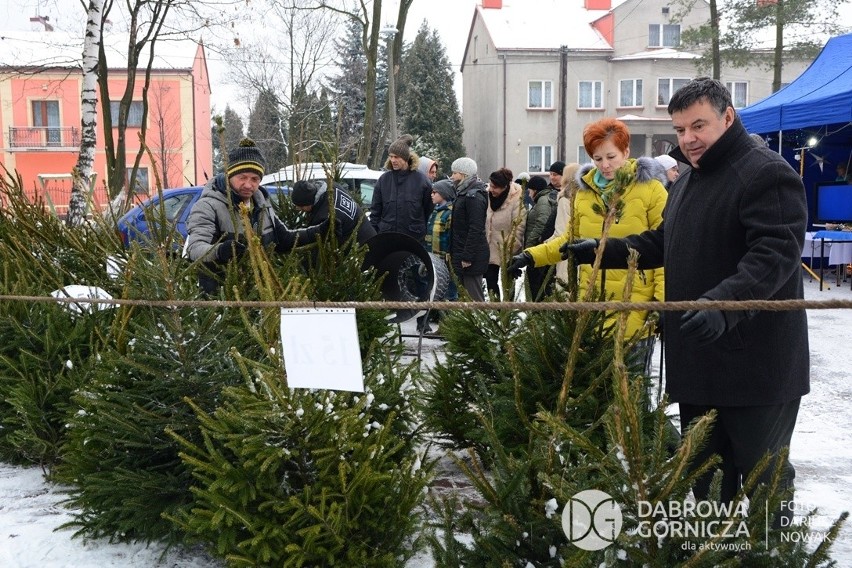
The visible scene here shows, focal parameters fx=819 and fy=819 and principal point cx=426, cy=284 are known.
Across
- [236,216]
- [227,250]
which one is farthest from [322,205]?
[227,250]

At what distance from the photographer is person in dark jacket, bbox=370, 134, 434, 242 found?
25.7ft

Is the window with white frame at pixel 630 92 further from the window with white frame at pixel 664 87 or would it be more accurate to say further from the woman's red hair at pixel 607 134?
the woman's red hair at pixel 607 134

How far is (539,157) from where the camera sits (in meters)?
40.5

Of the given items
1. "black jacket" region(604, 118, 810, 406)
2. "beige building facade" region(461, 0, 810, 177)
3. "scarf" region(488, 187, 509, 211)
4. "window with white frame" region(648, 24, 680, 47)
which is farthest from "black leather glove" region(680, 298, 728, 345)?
"window with white frame" region(648, 24, 680, 47)

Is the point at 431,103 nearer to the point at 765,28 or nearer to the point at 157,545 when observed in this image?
the point at 765,28

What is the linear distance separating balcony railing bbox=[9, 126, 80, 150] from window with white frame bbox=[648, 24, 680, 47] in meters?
28.1

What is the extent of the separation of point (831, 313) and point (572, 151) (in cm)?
3201

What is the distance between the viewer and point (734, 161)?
8.44 feet

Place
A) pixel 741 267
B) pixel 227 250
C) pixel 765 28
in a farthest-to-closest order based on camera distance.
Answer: pixel 765 28
pixel 227 250
pixel 741 267

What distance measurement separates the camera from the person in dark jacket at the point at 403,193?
7.84 m

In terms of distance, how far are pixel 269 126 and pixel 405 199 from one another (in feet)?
106

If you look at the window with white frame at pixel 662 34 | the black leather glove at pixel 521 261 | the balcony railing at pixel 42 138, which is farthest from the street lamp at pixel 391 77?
the balcony railing at pixel 42 138

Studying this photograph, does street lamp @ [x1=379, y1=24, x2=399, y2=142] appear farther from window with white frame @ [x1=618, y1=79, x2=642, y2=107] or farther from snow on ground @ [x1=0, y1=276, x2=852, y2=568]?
window with white frame @ [x1=618, y1=79, x2=642, y2=107]

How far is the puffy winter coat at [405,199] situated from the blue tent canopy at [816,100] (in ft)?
19.8
